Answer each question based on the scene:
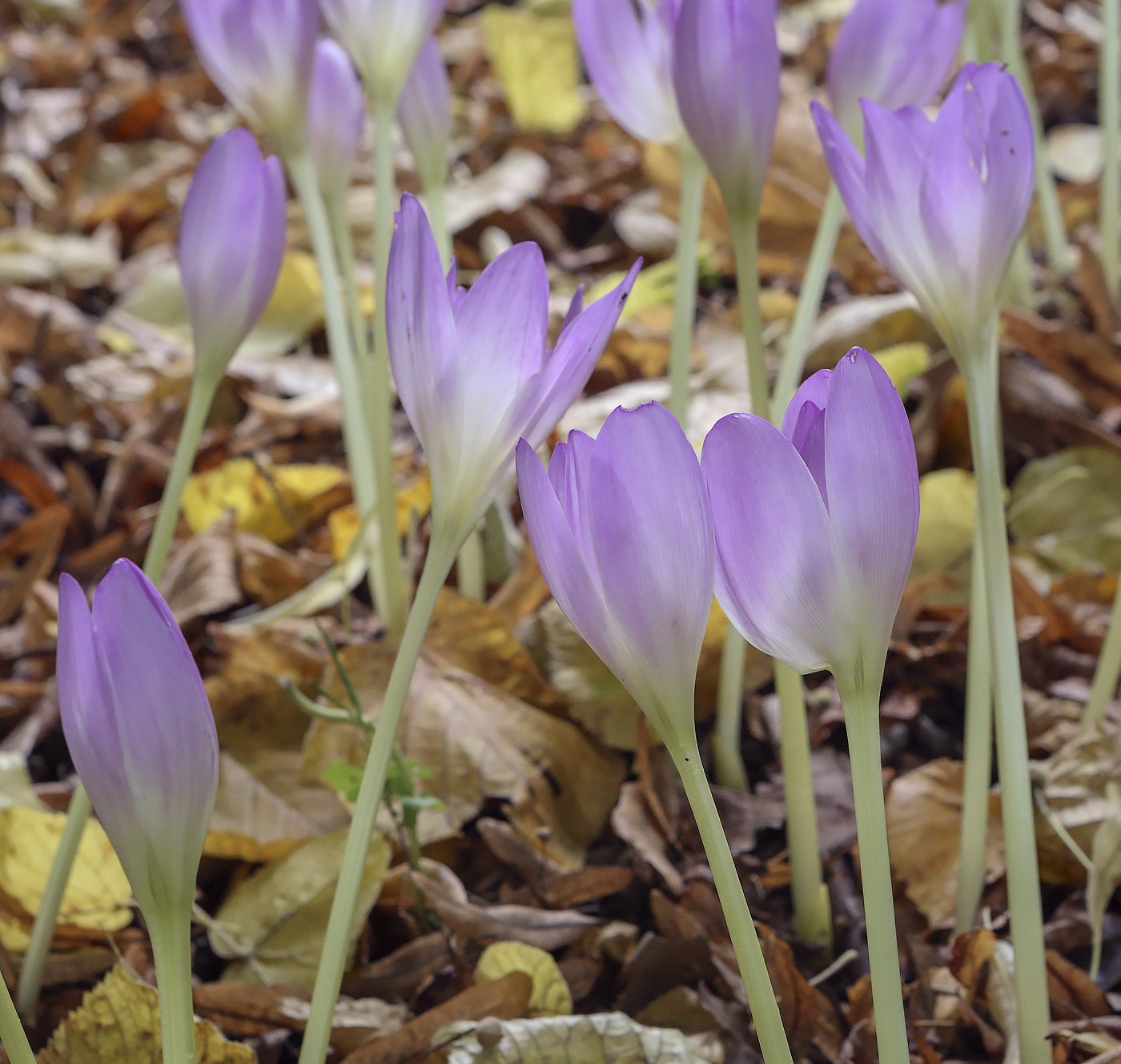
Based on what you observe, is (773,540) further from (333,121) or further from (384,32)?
(333,121)

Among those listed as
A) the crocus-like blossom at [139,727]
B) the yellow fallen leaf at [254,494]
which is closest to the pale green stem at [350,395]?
the yellow fallen leaf at [254,494]

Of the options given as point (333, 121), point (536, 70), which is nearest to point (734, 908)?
point (333, 121)

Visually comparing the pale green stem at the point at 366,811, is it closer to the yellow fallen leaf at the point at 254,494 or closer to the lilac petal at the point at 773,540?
the lilac petal at the point at 773,540

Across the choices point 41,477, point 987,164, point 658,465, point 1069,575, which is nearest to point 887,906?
point 658,465

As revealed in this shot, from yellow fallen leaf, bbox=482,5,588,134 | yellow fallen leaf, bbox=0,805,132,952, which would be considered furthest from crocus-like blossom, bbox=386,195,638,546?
yellow fallen leaf, bbox=482,5,588,134

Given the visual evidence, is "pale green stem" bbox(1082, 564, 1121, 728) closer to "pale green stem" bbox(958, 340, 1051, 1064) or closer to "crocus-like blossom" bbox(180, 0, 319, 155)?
"pale green stem" bbox(958, 340, 1051, 1064)

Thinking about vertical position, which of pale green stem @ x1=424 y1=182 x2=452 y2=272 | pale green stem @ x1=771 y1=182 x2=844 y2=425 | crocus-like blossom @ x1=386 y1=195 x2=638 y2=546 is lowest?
pale green stem @ x1=771 y1=182 x2=844 y2=425
